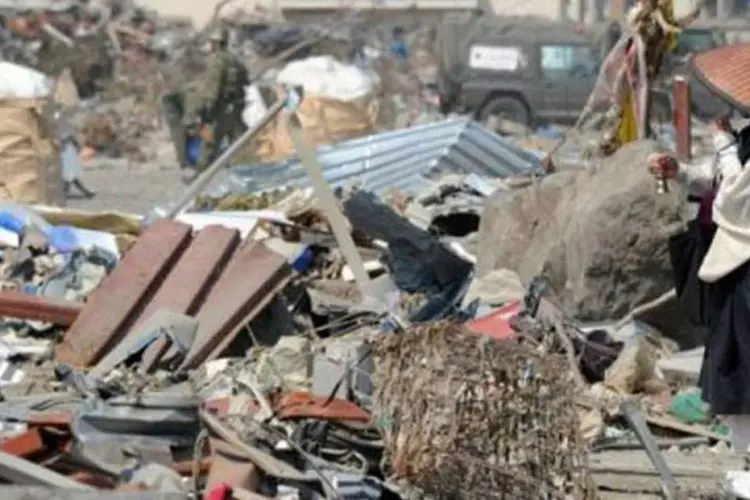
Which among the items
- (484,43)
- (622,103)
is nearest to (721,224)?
(622,103)

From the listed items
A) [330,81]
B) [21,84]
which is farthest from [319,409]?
[330,81]

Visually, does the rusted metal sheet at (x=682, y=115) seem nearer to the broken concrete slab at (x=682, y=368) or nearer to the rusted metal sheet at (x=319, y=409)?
the broken concrete slab at (x=682, y=368)

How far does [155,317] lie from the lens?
366 inches

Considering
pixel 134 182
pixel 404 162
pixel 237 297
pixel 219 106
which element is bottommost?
pixel 134 182

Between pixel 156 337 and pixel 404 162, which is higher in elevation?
pixel 156 337

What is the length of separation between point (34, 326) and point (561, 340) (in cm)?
255

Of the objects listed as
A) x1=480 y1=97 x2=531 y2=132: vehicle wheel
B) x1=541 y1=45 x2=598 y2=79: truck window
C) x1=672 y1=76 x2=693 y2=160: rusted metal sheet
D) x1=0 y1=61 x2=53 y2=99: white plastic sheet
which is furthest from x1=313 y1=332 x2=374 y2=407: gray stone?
x1=541 y1=45 x2=598 y2=79: truck window

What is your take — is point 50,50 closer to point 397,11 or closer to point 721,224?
point 397,11

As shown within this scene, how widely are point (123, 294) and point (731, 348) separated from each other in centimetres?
374

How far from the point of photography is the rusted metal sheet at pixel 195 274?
952 cm

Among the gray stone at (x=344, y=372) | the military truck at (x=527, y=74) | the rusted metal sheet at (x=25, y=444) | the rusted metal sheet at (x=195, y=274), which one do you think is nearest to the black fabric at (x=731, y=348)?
the gray stone at (x=344, y=372)

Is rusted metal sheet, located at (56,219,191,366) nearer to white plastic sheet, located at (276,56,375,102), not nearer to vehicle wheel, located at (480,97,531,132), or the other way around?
white plastic sheet, located at (276,56,375,102)

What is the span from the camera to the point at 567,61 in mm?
29688

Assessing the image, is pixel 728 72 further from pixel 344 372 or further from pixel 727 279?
pixel 344 372
